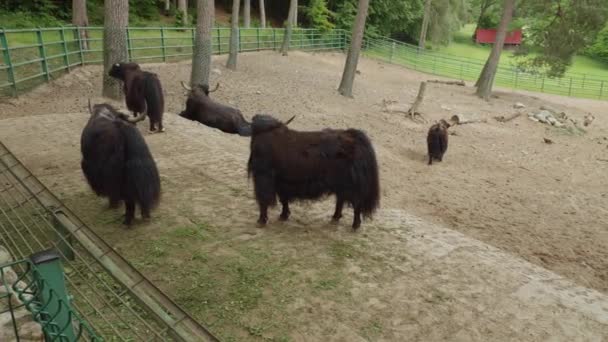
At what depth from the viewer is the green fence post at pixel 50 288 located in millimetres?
1918

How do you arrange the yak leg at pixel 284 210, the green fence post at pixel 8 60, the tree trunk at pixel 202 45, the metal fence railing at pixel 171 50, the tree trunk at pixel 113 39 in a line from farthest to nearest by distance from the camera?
the tree trunk at pixel 202 45 → the metal fence railing at pixel 171 50 → the tree trunk at pixel 113 39 → the green fence post at pixel 8 60 → the yak leg at pixel 284 210

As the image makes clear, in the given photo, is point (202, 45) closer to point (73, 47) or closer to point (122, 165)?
point (73, 47)

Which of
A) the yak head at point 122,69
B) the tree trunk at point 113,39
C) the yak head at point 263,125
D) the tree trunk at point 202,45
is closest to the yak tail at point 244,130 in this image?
the yak head at point 122,69

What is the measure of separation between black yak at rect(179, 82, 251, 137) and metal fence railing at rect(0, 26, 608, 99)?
3873 mm

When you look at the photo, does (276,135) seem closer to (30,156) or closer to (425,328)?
(425,328)

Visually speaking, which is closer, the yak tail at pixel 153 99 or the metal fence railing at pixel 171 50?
the yak tail at pixel 153 99

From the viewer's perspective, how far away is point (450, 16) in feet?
123

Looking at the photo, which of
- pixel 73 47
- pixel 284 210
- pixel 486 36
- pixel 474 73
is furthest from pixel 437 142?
pixel 486 36

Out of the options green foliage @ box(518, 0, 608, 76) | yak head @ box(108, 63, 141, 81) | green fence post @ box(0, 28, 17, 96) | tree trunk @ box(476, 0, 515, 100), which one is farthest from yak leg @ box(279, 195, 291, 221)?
green foliage @ box(518, 0, 608, 76)

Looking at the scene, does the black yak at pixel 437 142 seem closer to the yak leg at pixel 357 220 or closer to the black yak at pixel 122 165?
the yak leg at pixel 357 220

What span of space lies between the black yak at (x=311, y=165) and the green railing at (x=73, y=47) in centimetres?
770

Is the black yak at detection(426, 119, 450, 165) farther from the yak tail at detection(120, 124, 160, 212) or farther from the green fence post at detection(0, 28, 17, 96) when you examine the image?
the green fence post at detection(0, 28, 17, 96)

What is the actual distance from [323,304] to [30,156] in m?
5.29

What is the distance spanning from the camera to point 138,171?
4.75m
